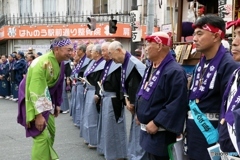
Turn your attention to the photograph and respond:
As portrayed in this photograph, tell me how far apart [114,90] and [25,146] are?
225cm

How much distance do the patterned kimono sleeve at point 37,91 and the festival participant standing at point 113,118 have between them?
127 centimetres

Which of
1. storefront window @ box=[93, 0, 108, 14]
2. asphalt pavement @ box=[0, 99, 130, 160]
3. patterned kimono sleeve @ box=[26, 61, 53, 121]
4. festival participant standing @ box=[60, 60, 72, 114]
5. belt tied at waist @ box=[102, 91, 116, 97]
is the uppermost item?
storefront window @ box=[93, 0, 108, 14]

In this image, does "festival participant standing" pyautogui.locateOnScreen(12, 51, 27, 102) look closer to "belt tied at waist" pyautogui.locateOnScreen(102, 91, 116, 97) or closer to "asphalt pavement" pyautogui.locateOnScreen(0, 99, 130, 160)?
"asphalt pavement" pyautogui.locateOnScreen(0, 99, 130, 160)

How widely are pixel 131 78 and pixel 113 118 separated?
80 centimetres

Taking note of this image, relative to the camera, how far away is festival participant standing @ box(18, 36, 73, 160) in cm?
375

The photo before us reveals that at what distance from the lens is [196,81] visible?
2803mm

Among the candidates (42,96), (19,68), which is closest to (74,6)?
(19,68)

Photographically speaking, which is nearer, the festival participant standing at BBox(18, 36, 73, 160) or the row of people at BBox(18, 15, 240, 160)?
the row of people at BBox(18, 15, 240, 160)

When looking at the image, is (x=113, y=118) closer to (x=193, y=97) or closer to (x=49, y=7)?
(x=193, y=97)

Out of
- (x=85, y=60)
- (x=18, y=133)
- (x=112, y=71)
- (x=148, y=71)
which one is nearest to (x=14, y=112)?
(x=18, y=133)

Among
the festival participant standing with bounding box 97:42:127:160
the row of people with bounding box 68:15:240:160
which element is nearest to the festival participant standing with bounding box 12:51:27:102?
the festival participant standing with bounding box 97:42:127:160

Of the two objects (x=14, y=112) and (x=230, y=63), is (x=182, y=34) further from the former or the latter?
(x=14, y=112)

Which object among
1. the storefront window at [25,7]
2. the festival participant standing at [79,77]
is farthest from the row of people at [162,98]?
the storefront window at [25,7]

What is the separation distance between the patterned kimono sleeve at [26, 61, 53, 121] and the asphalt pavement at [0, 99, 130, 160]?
1.84m
